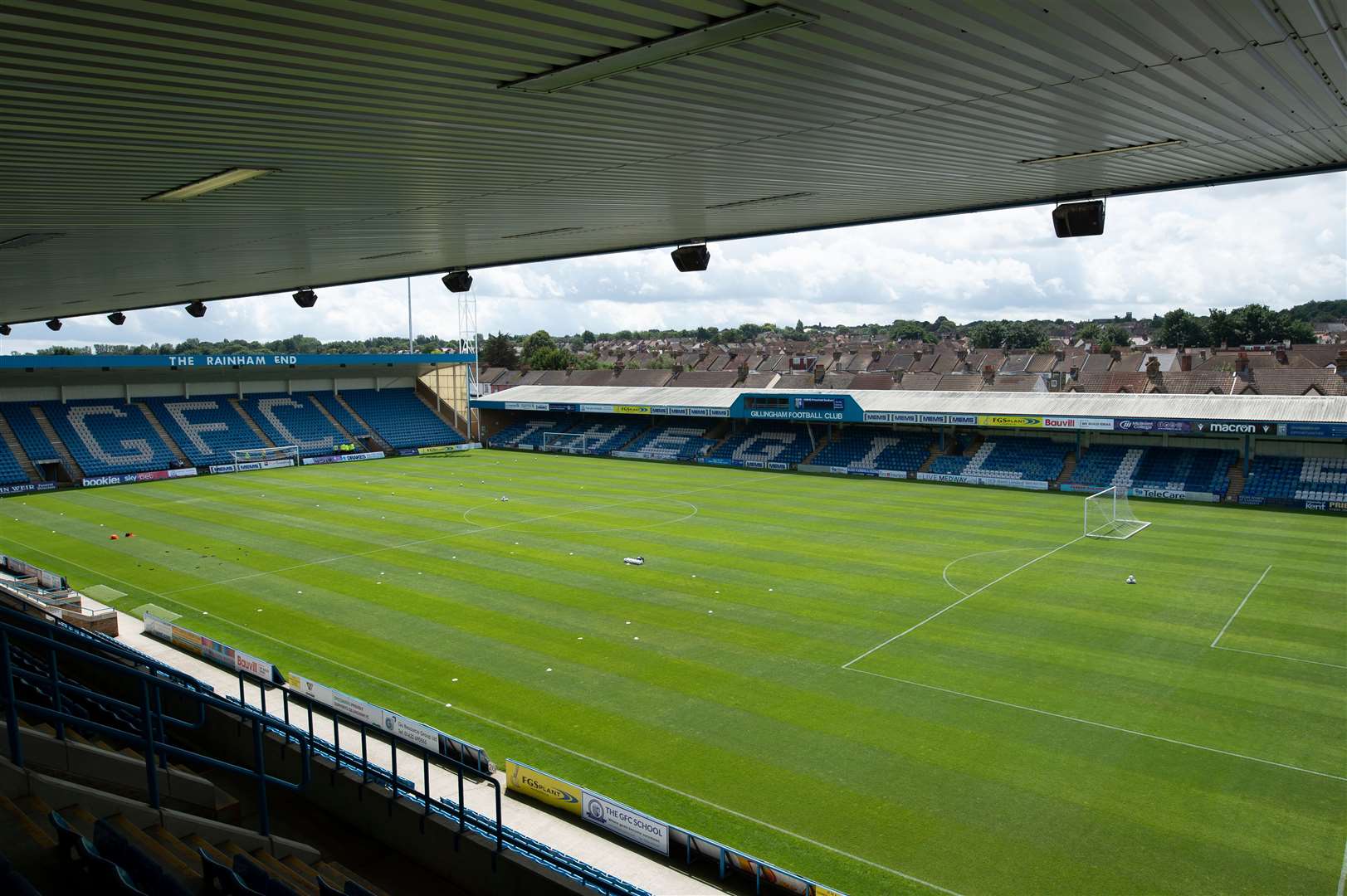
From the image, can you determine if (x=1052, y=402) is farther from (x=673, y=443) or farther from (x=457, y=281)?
(x=457, y=281)

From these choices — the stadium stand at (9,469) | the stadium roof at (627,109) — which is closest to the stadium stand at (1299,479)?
the stadium roof at (627,109)

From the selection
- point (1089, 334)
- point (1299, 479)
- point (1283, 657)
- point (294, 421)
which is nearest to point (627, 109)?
point (1283, 657)

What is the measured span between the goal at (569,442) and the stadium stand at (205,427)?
1971 cm

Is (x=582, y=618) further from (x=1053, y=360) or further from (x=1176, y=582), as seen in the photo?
(x=1053, y=360)

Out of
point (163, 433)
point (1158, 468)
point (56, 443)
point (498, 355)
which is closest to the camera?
point (1158, 468)

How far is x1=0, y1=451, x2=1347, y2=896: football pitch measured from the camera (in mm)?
13289

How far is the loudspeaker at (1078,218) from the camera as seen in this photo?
34.3 ft

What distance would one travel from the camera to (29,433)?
48.8 meters

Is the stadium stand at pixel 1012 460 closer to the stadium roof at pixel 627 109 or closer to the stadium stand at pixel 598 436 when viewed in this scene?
the stadium stand at pixel 598 436

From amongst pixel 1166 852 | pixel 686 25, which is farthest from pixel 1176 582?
pixel 686 25

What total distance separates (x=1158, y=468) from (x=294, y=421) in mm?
53863

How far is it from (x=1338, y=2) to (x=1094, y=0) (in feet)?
4.80

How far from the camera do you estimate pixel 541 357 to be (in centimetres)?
10656

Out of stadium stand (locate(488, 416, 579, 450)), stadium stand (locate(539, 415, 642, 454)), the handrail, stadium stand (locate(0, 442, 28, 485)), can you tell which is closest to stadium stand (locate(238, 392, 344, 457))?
stadium stand (locate(488, 416, 579, 450))
